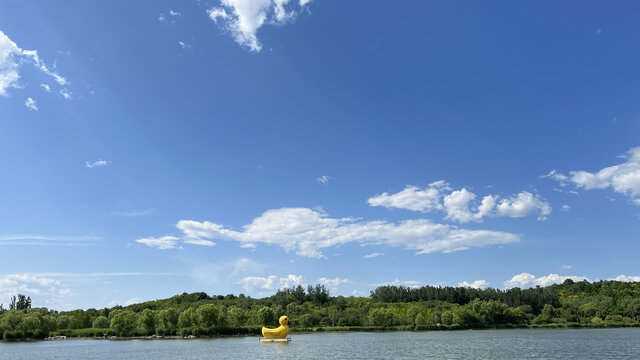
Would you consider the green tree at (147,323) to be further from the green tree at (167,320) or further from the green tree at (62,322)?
the green tree at (62,322)

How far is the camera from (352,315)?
398 feet

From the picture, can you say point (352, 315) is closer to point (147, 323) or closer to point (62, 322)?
point (147, 323)

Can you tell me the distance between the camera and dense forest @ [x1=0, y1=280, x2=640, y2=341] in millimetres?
96331

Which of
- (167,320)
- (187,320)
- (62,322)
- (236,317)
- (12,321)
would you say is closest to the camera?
(12,321)

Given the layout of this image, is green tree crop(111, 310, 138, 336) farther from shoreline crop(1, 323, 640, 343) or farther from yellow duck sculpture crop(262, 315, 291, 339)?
yellow duck sculpture crop(262, 315, 291, 339)

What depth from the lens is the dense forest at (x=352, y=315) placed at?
316 ft

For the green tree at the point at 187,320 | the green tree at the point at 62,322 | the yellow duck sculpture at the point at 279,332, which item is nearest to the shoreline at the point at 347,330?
the green tree at the point at 187,320

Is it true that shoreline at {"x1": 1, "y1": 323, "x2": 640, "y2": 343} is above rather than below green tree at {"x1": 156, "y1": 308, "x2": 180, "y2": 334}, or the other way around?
below

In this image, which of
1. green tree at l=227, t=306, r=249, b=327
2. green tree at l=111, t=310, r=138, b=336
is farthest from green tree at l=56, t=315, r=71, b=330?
green tree at l=227, t=306, r=249, b=327

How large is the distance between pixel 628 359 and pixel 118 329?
94158 millimetres

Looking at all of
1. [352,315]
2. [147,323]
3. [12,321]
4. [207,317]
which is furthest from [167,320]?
[352,315]

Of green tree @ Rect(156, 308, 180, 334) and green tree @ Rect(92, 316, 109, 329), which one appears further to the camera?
green tree @ Rect(92, 316, 109, 329)

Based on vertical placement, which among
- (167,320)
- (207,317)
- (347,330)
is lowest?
(347,330)

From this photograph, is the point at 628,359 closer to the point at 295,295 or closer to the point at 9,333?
the point at 9,333
